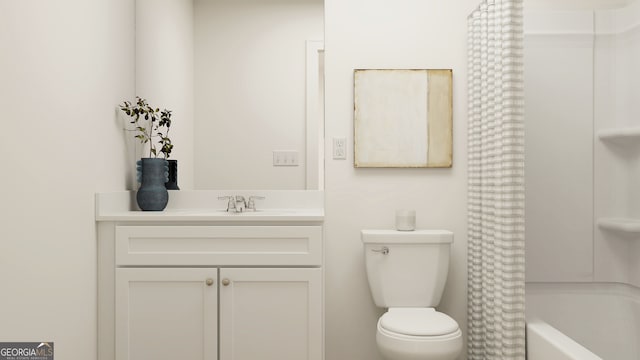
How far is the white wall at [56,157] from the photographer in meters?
1.58

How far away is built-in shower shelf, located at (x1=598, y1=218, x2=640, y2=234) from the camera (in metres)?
2.46

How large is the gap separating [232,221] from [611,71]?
205 centimetres

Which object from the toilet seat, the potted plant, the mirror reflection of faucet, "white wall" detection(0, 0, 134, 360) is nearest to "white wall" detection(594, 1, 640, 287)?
the toilet seat

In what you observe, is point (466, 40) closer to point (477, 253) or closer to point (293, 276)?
point (477, 253)

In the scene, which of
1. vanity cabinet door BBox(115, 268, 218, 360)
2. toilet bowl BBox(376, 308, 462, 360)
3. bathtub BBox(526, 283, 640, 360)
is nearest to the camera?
toilet bowl BBox(376, 308, 462, 360)

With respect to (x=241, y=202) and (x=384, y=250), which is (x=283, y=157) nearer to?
(x=241, y=202)

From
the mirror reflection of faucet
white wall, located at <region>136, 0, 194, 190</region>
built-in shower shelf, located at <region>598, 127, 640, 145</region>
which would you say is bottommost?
the mirror reflection of faucet

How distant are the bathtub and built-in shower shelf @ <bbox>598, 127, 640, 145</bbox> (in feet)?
2.38

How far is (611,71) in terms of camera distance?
2621 mm

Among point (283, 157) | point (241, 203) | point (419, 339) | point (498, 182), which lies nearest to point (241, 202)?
point (241, 203)

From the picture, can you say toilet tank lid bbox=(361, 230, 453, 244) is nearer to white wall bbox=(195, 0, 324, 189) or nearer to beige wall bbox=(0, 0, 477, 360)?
beige wall bbox=(0, 0, 477, 360)

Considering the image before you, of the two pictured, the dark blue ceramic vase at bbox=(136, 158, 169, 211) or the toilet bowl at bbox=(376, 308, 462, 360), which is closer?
the toilet bowl at bbox=(376, 308, 462, 360)

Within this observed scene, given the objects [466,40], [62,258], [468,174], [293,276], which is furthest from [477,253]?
[62,258]

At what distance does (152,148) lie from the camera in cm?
262
